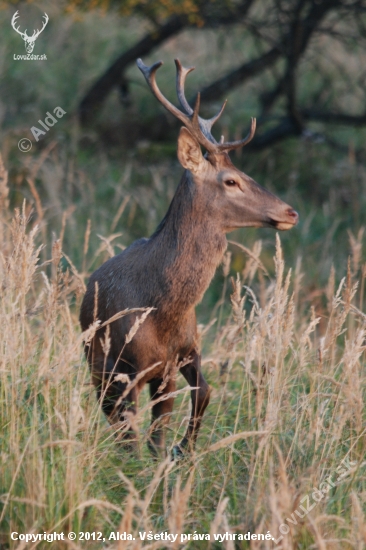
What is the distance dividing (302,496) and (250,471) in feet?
0.74

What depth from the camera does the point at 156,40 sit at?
992 centimetres

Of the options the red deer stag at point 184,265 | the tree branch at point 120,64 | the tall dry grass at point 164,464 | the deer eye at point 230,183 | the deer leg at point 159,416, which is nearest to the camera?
the tall dry grass at point 164,464

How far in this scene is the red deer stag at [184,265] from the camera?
3998 millimetres

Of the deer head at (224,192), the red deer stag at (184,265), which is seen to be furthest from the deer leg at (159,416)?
the deer head at (224,192)

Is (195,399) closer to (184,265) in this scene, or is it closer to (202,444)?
(202,444)

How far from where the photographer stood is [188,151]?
4.09 metres

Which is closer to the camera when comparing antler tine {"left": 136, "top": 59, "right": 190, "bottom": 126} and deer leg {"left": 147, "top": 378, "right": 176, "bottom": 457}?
deer leg {"left": 147, "top": 378, "right": 176, "bottom": 457}

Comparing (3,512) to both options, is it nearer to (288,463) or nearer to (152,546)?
(152,546)

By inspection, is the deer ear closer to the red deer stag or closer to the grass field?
the red deer stag

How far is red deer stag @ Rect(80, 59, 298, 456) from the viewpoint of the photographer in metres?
4.00

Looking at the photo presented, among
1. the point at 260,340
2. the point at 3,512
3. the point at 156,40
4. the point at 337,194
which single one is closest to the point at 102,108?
the point at 156,40

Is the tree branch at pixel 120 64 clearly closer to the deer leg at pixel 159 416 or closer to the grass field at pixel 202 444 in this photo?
the grass field at pixel 202 444

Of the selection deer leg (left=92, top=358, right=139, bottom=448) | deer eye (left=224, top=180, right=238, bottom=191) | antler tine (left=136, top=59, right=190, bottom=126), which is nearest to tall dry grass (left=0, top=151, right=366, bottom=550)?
deer leg (left=92, top=358, right=139, bottom=448)

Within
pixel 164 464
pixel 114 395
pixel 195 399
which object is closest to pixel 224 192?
pixel 195 399
